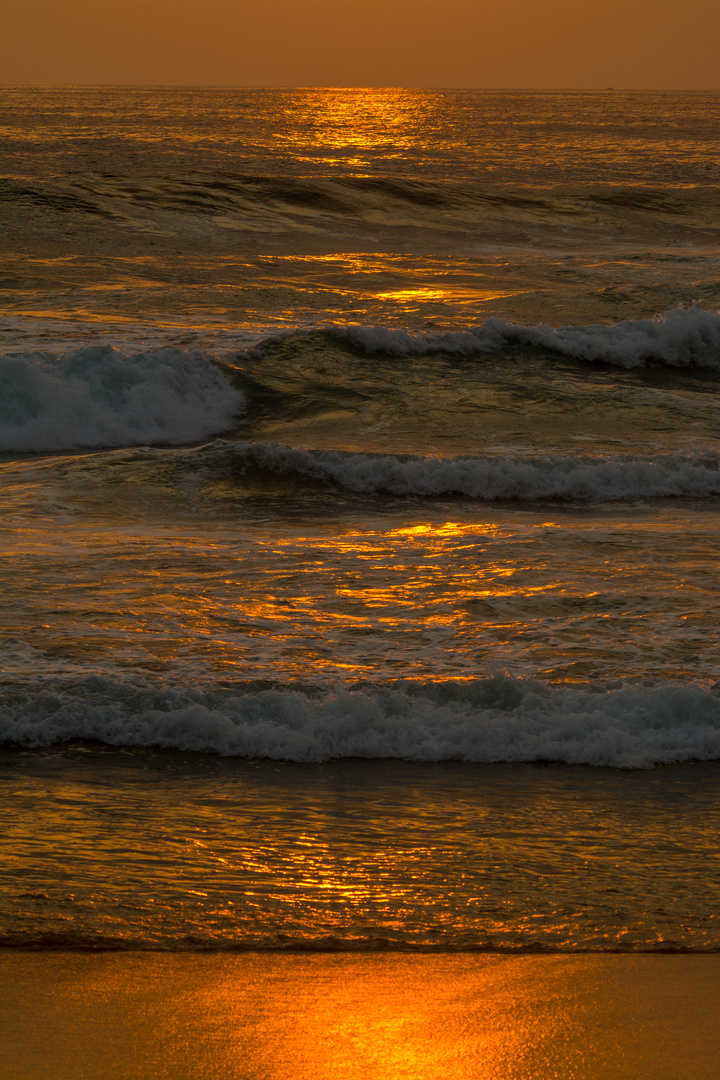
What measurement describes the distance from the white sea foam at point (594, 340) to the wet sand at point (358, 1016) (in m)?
13.4

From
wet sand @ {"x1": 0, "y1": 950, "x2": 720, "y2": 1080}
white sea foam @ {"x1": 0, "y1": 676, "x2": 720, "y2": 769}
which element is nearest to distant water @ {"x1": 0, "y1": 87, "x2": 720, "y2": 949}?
white sea foam @ {"x1": 0, "y1": 676, "x2": 720, "y2": 769}

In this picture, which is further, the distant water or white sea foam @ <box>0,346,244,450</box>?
white sea foam @ <box>0,346,244,450</box>

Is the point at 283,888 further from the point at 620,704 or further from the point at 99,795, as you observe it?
the point at 620,704

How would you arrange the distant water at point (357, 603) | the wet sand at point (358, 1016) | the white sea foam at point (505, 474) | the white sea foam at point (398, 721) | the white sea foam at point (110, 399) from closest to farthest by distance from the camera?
the wet sand at point (358, 1016), the distant water at point (357, 603), the white sea foam at point (398, 721), the white sea foam at point (505, 474), the white sea foam at point (110, 399)

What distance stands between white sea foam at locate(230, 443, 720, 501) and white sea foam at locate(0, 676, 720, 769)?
518 centimetres

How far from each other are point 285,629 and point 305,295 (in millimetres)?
14395

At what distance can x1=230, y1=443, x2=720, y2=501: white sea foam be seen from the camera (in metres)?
10.4

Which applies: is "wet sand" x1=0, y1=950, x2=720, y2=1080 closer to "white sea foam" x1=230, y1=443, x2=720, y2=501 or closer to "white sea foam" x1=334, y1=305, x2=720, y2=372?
"white sea foam" x1=230, y1=443, x2=720, y2=501

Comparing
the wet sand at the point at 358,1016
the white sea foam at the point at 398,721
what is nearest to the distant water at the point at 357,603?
the white sea foam at the point at 398,721

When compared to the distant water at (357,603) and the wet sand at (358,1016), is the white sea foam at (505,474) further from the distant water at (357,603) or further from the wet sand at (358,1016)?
the wet sand at (358,1016)

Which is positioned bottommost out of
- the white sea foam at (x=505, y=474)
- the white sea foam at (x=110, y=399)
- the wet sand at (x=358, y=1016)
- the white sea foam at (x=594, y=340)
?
the wet sand at (x=358, y=1016)

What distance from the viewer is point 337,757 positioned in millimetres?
4910

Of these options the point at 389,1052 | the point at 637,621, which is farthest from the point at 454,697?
the point at 389,1052

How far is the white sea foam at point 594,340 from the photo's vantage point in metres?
16.2
